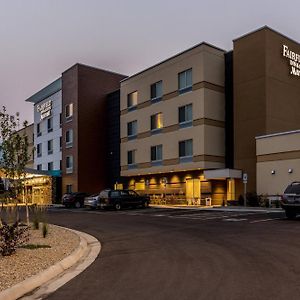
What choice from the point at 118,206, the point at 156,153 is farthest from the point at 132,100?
the point at 118,206

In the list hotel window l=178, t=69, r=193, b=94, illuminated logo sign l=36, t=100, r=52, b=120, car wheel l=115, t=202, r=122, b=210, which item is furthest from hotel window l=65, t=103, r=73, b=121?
car wheel l=115, t=202, r=122, b=210

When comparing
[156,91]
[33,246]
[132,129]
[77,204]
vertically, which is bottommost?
[77,204]

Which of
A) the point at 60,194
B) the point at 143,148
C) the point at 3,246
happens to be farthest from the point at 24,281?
the point at 60,194

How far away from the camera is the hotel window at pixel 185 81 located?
4012cm

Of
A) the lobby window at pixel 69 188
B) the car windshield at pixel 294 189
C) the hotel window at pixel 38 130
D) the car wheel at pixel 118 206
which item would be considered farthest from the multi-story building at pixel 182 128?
the hotel window at pixel 38 130

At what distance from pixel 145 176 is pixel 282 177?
659 inches

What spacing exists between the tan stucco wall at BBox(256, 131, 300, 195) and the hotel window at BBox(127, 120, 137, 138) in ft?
50.8

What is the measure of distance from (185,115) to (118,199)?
32.8 feet

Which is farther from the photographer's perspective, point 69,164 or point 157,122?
point 69,164

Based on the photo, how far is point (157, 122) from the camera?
43.9m

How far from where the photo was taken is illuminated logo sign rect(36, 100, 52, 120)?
60.0 m

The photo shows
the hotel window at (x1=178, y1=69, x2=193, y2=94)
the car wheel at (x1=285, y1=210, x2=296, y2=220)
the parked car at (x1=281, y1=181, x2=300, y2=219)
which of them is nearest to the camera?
the parked car at (x1=281, y1=181, x2=300, y2=219)

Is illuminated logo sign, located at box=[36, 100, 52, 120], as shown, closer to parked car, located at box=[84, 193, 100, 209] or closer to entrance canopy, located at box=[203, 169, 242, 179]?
parked car, located at box=[84, 193, 100, 209]

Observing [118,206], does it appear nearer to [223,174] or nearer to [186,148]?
[186,148]
